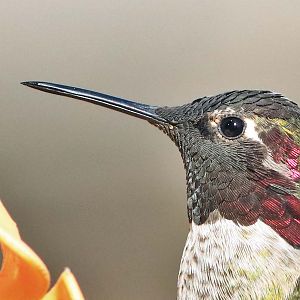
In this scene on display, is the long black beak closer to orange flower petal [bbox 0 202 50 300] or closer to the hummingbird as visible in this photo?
the hummingbird

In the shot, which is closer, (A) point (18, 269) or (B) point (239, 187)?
(A) point (18, 269)

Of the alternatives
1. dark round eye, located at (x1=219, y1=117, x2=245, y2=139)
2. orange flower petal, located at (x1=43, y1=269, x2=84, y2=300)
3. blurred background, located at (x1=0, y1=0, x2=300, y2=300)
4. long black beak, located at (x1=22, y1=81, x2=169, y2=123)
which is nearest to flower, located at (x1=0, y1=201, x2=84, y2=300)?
orange flower petal, located at (x1=43, y1=269, x2=84, y2=300)

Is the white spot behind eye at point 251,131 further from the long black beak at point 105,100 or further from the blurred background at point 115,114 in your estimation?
the blurred background at point 115,114

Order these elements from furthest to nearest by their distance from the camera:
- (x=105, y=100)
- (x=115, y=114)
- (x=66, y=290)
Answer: (x=115, y=114) < (x=105, y=100) < (x=66, y=290)

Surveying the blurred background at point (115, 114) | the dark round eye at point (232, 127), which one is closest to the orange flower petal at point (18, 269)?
the dark round eye at point (232, 127)

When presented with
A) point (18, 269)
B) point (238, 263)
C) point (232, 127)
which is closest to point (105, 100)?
point (232, 127)

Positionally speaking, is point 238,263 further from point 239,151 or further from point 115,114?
point 115,114

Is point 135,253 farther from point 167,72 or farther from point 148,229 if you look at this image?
point 167,72
